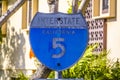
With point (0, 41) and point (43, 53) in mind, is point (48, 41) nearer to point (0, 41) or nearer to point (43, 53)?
point (43, 53)

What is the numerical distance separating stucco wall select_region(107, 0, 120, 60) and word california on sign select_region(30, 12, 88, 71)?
21.0 feet

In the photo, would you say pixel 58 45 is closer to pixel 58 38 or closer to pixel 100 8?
pixel 58 38

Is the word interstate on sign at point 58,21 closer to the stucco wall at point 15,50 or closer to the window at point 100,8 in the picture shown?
the window at point 100,8

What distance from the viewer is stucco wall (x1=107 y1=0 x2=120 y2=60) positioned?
1064 cm

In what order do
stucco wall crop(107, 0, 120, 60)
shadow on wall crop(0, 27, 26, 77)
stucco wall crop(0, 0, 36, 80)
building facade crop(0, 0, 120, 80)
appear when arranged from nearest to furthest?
stucco wall crop(107, 0, 120, 60)
building facade crop(0, 0, 120, 80)
stucco wall crop(0, 0, 36, 80)
shadow on wall crop(0, 27, 26, 77)

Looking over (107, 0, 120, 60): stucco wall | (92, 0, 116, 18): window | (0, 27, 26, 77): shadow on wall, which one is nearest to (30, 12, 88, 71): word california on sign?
(107, 0, 120, 60): stucco wall

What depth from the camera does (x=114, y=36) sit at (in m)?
10.9

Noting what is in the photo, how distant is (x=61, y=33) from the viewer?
423cm

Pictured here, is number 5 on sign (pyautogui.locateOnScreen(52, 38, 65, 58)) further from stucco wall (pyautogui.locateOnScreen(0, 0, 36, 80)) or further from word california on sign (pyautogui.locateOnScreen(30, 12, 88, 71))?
stucco wall (pyautogui.locateOnScreen(0, 0, 36, 80))

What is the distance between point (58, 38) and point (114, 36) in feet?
22.2

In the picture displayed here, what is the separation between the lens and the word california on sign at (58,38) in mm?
4242

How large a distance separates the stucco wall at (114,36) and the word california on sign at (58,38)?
6398mm

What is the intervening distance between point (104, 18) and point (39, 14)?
7029mm

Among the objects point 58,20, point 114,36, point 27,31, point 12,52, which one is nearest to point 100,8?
point 114,36
